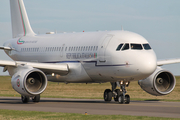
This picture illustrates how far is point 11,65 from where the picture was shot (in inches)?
1161

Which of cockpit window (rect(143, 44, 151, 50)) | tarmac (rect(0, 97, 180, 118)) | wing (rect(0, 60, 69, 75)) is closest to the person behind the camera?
tarmac (rect(0, 97, 180, 118))

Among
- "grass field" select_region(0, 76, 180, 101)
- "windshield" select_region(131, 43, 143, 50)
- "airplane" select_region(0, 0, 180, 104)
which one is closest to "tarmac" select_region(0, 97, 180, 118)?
"airplane" select_region(0, 0, 180, 104)

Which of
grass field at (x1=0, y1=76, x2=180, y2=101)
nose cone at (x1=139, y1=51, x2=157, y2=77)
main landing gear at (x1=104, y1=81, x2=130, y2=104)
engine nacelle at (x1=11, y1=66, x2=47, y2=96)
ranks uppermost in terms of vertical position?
nose cone at (x1=139, y1=51, x2=157, y2=77)

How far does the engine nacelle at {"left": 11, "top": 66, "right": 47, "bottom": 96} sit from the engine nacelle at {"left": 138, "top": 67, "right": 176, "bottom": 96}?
813 cm

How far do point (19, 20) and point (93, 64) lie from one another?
15309 millimetres

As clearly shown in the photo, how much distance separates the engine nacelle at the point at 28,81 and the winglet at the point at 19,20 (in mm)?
11997

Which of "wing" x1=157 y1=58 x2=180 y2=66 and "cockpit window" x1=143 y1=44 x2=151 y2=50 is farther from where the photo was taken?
"wing" x1=157 y1=58 x2=180 y2=66

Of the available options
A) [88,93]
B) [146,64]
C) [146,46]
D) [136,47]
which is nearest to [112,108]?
[146,64]

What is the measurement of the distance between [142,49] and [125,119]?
34.3ft

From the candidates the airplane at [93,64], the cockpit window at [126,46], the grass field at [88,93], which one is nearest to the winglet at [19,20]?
the airplane at [93,64]

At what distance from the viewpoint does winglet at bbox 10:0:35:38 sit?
41.1 m

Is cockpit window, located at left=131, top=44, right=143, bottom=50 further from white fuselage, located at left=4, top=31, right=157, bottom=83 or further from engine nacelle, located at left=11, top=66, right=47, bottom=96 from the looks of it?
engine nacelle, located at left=11, top=66, right=47, bottom=96

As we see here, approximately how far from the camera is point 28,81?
2925 centimetres

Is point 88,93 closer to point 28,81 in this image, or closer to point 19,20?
point 19,20
